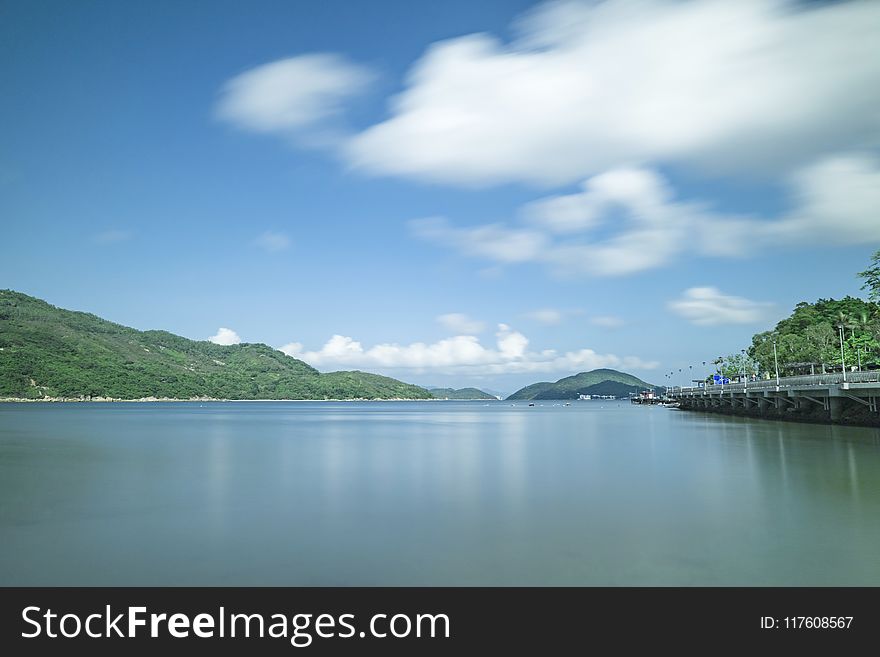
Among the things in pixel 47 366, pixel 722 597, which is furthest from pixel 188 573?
pixel 47 366

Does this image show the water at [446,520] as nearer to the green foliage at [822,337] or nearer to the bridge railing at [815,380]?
the bridge railing at [815,380]

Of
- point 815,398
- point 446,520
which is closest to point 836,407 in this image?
point 815,398

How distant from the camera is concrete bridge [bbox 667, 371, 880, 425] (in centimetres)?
4747

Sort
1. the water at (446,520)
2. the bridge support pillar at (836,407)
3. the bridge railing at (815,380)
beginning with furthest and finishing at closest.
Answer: the bridge support pillar at (836,407) < the bridge railing at (815,380) < the water at (446,520)

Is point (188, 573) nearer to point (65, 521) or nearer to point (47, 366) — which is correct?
point (65, 521)

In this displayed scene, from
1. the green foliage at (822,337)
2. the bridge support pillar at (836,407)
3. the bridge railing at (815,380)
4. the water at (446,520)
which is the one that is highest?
the green foliage at (822,337)

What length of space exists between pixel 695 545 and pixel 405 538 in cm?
647

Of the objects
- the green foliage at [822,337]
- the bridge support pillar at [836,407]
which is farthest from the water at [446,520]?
the green foliage at [822,337]

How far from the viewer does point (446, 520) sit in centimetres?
1739

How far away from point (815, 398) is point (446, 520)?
2064 inches

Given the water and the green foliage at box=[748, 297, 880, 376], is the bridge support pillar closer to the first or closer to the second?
the green foliage at box=[748, 297, 880, 376]

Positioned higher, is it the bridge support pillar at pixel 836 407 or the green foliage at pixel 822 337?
the green foliage at pixel 822 337

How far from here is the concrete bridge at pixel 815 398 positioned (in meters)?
47.5

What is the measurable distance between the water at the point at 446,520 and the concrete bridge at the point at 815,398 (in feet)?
52.8
